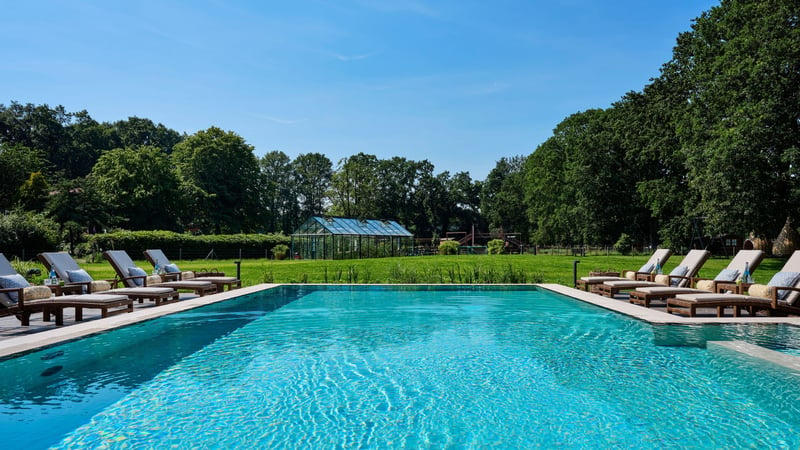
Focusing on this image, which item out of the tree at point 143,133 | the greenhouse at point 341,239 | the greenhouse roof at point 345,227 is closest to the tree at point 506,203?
the greenhouse roof at point 345,227

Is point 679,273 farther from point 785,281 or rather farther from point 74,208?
point 74,208

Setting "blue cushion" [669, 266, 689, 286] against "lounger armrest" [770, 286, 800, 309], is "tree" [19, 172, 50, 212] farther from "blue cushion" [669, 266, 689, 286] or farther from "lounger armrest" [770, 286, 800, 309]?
"lounger armrest" [770, 286, 800, 309]

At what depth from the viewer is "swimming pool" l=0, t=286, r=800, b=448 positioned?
3.58 metres

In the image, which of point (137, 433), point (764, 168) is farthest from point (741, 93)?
point (137, 433)

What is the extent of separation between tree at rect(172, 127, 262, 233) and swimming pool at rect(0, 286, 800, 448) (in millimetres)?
37842

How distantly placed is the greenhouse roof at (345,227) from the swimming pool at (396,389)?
24145 millimetres

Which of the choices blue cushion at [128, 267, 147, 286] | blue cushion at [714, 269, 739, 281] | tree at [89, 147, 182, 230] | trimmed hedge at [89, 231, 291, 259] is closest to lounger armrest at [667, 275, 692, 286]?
blue cushion at [714, 269, 739, 281]

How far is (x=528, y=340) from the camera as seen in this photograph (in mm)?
6914

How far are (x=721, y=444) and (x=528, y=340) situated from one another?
11.6ft

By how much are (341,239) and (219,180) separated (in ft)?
60.2

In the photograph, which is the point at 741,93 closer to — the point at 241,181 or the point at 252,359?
the point at 252,359

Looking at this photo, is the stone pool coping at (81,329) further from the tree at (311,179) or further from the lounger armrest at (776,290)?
the tree at (311,179)

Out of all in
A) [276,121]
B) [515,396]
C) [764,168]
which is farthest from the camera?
[276,121]

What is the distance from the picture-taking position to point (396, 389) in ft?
15.3
